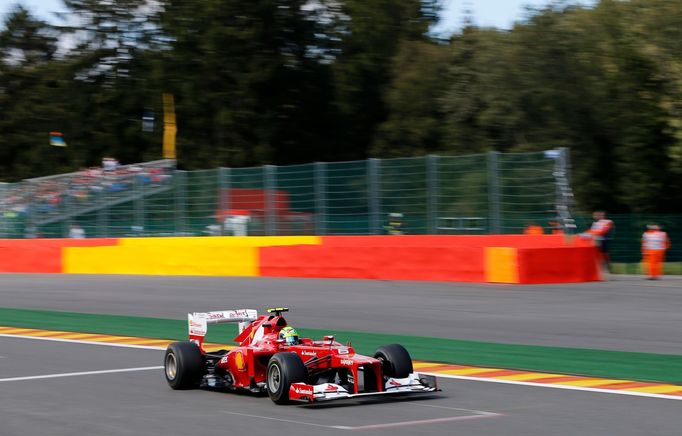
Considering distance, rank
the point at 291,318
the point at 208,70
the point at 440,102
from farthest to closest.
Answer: the point at 208,70 < the point at 440,102 < the point at 291,318

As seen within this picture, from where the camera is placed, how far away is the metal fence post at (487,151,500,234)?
21.3 metres

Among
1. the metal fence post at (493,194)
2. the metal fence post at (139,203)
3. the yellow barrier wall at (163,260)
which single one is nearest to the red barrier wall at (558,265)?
the metal fence post at (493,194)

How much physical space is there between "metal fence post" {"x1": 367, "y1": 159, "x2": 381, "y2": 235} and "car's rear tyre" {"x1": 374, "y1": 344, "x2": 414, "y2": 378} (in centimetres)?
1427

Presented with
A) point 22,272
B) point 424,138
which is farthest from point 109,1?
point 22,272

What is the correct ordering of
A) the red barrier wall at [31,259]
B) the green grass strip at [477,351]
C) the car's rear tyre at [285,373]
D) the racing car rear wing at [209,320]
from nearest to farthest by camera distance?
the car's rear tyre at [285,373] < the racing car rear wing at [209,320] < the green grass strip at [477,351] < the red barrier wall at [31,259]

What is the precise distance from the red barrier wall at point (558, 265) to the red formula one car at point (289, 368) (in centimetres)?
1132

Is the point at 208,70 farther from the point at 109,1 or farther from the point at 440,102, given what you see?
the point at 440,102

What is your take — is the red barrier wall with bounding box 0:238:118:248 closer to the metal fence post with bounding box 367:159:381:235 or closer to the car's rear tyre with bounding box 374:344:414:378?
the metal fence post with bounding box 367:159:381:235

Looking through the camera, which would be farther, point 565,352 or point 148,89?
point 148,89

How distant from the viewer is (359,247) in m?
22.9

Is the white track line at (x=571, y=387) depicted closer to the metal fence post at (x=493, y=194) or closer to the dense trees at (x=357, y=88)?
the metal fence post at (x=493, y=194)

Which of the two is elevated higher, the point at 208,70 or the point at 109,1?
the point at 109,1

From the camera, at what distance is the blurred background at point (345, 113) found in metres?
23.3

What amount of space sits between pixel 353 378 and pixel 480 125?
3781 cm
